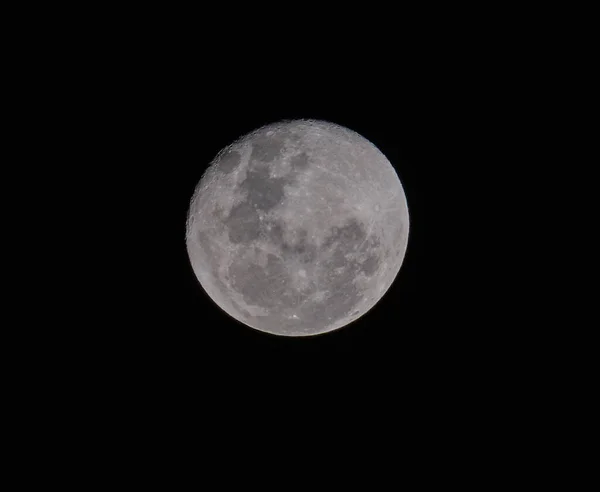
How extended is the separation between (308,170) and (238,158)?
0.62 metres

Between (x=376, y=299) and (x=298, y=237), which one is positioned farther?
(x=376, y=299)

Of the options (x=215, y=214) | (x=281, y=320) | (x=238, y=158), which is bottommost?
(x=281, y=320)

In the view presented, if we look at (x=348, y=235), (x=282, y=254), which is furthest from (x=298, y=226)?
(x=348, y=235)

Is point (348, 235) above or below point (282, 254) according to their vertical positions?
above

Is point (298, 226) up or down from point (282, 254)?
Result: up

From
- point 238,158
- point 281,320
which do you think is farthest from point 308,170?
point 281,320

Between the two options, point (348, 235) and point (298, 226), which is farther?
point (348, 235)

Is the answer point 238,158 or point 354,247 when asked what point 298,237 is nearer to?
point 354,247

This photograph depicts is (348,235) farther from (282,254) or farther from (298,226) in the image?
(282,254)

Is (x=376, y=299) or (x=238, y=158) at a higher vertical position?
(x=238, y=158)

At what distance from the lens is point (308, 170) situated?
160 inches

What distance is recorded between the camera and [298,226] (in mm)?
3945

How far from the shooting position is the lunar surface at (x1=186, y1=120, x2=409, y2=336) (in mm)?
3986

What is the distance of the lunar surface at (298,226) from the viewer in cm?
399
